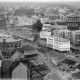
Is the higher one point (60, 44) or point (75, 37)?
point (60, 44)

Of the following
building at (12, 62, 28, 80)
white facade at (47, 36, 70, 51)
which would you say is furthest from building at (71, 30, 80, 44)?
building at (12, 62, 28, 80)

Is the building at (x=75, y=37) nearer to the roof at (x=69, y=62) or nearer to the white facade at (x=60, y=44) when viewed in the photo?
the white facade at (x=60, y=44)

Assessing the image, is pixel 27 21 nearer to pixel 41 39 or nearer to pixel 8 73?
pixel 41 39

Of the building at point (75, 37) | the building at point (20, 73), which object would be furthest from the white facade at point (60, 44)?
the building at point (20, 73)

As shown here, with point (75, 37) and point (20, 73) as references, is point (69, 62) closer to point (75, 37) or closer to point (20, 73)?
point (20, 73)

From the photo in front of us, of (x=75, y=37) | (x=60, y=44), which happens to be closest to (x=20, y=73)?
(x=60, y=44)

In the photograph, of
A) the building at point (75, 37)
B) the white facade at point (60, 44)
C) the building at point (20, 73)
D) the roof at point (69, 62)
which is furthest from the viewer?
the building at point (75, 37)

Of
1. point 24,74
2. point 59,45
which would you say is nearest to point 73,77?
point 24,74

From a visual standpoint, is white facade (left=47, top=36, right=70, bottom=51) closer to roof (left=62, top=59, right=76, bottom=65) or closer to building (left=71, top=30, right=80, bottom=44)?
building (left=71, top=30, right=80, bottom=44)
